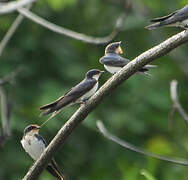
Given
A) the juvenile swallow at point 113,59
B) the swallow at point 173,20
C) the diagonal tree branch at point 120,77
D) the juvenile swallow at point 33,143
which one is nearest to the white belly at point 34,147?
the juvenile swallow at point 33,143

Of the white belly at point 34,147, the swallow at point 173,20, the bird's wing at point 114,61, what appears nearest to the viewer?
the swallow at point 173,20

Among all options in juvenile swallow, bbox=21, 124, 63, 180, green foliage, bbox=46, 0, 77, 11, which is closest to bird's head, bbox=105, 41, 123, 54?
juvenile swallow, bbox=21, 124, 63, 180

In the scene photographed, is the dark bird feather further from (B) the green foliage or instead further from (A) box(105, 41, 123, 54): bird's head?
(B) the green foliage

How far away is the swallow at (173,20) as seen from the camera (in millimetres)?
5176

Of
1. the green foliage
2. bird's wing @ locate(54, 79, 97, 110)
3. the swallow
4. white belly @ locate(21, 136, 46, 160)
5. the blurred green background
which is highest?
the swallow

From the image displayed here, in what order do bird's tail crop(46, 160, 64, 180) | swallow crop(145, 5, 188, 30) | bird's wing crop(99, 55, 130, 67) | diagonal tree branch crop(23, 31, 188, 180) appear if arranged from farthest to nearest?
bird's tail crop(46, 160, 64, 180) → bird's wing crop(99, 55, 130, 67) → swallow crop(145, 5, 188, 30) → diagonal tree branch crop(23, 31, 188, 180)

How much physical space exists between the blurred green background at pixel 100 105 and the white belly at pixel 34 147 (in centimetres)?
280

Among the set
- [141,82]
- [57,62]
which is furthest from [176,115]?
[57,62]

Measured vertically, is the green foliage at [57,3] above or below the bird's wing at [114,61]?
below

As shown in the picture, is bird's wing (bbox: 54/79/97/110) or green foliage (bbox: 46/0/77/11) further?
green foliage (bbox: 46/0/77/11)

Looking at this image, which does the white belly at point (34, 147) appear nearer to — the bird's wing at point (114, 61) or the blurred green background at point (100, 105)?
the bird's wing at point (114, 61)

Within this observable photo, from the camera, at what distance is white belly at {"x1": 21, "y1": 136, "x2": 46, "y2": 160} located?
22.1 feet

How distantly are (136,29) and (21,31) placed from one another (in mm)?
1812

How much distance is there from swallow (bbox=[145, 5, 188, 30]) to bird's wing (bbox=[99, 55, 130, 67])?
45 cm
